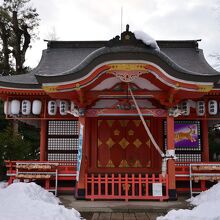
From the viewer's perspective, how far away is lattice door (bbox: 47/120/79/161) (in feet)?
42.2

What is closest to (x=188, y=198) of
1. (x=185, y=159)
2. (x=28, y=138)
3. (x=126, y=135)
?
(x=185, y=159)

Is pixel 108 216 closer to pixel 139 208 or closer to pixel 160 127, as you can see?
pixel 139 208

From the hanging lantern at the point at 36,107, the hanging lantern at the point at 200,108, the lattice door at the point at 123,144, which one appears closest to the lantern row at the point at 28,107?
the hanging lantern at the point at 36,107

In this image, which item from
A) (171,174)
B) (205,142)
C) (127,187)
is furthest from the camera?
(205,142)

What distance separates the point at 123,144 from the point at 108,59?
427cm

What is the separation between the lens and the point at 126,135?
494 inches

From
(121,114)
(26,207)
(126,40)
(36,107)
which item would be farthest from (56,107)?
(26,207)

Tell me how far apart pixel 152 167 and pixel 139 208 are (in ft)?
11.5

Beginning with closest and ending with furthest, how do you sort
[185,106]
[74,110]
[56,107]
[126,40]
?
[126,40] → [74,110] → [185,106] → [56,107]

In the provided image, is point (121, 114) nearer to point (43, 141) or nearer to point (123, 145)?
point (123, 145)

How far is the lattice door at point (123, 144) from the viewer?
12.4 meters

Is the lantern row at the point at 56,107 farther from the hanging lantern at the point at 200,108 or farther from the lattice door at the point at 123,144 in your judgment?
the lattice door at the point at 123,144

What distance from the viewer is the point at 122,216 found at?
8070 millimetres

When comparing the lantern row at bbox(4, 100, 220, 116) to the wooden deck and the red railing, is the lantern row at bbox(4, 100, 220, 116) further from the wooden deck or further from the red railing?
the wooden deck
